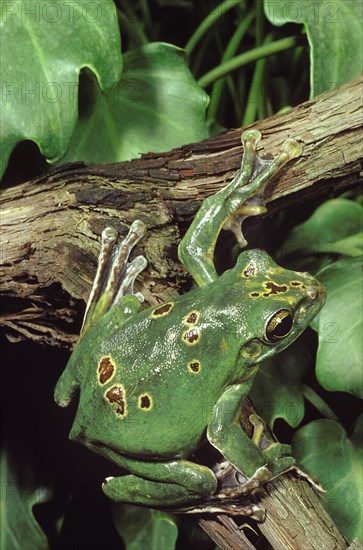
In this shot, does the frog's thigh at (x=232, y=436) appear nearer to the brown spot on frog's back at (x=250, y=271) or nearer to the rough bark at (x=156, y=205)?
the rough bark at (x=156, y=205)

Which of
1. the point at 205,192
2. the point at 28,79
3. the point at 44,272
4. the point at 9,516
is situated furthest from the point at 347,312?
the point at 9,516

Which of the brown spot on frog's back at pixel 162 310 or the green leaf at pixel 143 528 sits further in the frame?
the green leaf at pixel 143 528

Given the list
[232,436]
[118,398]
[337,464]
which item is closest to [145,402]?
[118,398]

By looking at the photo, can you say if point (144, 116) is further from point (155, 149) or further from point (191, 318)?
point (191, 318)

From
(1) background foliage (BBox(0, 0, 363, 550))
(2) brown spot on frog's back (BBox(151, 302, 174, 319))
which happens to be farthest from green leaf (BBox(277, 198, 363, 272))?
(2) brown spot on frog's back (BBox(151, 302, 174, 319))

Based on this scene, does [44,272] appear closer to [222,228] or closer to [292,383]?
[222,228]

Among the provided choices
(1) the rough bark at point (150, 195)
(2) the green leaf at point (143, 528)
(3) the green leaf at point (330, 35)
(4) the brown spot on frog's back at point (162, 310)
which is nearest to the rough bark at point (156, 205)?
(1) the rough bark at point (150, 195)

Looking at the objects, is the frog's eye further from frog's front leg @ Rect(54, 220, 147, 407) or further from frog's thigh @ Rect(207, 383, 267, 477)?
frog's front leg @ Rect(54, 220, 147, 407)
